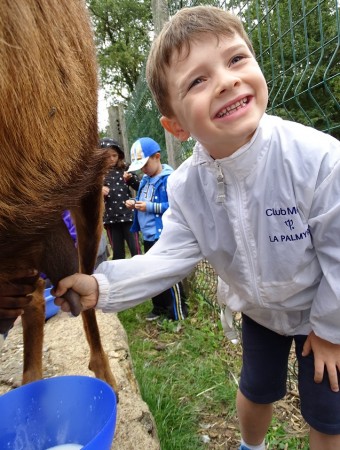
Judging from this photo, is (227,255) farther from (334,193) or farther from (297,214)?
(334,193)

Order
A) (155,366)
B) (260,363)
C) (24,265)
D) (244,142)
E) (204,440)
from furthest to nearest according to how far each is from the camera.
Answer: (155,366) → (204,440) → (260,363) → (244,142) → (24,265)

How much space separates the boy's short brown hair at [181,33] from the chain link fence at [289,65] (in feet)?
1.45

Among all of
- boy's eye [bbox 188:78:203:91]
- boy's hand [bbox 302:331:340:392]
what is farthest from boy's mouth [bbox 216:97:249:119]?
boy's hand [bbox 302:331:340:392]

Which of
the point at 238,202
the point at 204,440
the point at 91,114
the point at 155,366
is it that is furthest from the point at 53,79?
the point at 155,366

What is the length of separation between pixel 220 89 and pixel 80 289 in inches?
28.2

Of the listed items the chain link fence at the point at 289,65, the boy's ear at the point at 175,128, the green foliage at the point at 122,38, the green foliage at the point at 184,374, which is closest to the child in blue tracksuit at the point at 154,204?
the green foliage at the point at 184,374

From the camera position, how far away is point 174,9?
148 inches

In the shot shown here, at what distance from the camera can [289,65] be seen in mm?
2934

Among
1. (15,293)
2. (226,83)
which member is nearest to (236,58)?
(226,83)

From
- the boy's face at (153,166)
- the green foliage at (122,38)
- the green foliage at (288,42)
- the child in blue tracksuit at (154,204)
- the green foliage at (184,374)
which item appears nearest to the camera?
the green foliage at (288,42)

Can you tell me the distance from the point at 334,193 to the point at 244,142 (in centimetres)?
31

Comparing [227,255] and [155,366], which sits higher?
[227,255]

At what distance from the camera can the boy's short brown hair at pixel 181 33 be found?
1.31 m

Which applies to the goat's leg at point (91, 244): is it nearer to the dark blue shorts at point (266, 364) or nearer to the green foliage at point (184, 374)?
the green foliage at point (184, 374)
